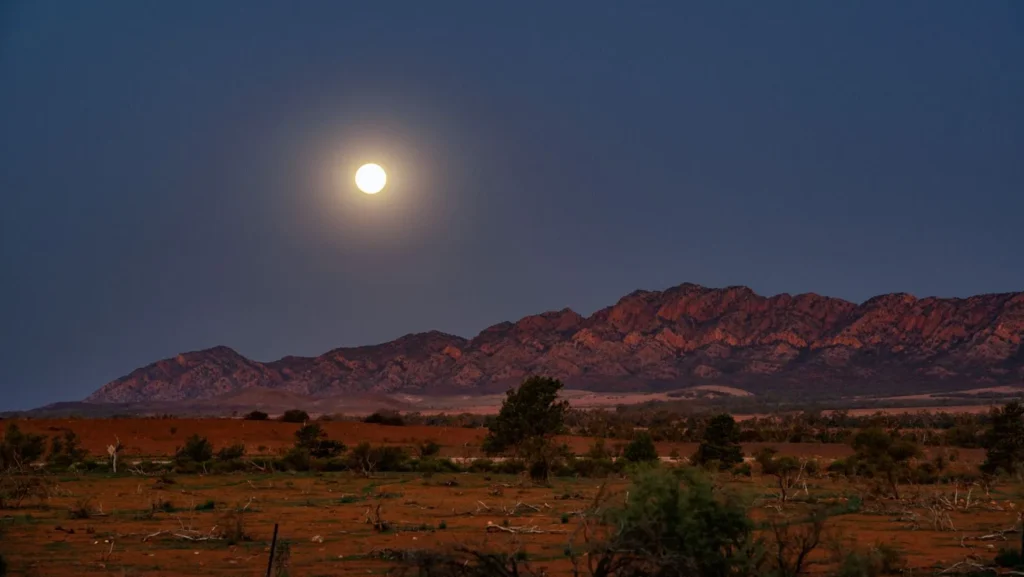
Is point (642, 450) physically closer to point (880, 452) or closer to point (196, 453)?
point (880, 452)

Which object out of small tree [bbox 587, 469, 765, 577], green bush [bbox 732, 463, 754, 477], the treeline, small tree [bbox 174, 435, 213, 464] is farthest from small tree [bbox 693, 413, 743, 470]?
small tree [bbox 587, 469, 765, 577]

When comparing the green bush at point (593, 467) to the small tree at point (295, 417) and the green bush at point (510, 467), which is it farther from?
the small tree at point (295, 417)

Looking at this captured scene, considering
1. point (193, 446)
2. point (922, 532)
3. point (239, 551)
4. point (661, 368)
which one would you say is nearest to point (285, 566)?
point (239, 551)

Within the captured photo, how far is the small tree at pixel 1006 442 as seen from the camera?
40.9 meters

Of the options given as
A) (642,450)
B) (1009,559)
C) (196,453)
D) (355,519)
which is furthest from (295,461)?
(1009,559)

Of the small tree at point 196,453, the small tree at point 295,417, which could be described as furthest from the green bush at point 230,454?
the small tree at point 295,417

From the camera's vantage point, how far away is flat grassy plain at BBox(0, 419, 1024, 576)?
17.6 m

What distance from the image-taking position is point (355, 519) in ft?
82.7

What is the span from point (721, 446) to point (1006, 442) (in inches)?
534

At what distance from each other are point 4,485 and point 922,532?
2562 centimetres

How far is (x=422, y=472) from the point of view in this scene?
146ft

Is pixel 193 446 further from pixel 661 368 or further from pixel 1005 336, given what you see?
pixel 1005 336

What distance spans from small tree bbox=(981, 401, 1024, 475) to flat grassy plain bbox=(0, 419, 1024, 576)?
3.88 m

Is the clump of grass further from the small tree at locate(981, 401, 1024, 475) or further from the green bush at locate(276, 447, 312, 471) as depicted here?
the small tree at locate(981, 401, 1024, 475)
